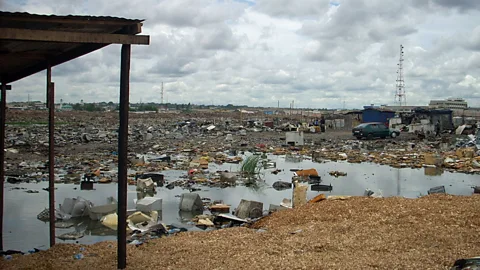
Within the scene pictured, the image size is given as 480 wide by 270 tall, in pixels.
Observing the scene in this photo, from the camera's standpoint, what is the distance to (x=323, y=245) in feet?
25.3

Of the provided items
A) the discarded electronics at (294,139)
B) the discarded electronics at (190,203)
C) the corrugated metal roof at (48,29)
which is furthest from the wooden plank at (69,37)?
the discarded electronics at (294,139)

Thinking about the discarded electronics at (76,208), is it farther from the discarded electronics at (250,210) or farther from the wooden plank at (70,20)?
the wooden plank at (70,20)

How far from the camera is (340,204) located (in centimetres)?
1067

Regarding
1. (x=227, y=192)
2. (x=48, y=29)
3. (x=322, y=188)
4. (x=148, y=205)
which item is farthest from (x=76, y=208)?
(x=322, y=188)

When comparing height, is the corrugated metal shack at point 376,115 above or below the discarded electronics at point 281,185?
above

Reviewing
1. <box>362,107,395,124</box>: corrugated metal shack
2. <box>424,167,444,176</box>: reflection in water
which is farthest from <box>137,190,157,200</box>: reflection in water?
<box>362,107,395,124</box>: corrugated metal shack

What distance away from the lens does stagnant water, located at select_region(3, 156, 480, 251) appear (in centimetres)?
1093

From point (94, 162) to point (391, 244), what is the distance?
17.8 metres

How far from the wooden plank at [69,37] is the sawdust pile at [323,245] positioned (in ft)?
9.68

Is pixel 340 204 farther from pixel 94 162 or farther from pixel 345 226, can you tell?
pixel 94 162

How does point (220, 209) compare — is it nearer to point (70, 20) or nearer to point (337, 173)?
point (70, 20)

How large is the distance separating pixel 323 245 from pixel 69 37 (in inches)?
179

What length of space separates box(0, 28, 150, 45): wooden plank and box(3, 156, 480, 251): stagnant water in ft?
16.3

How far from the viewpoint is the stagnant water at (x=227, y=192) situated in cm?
1093
